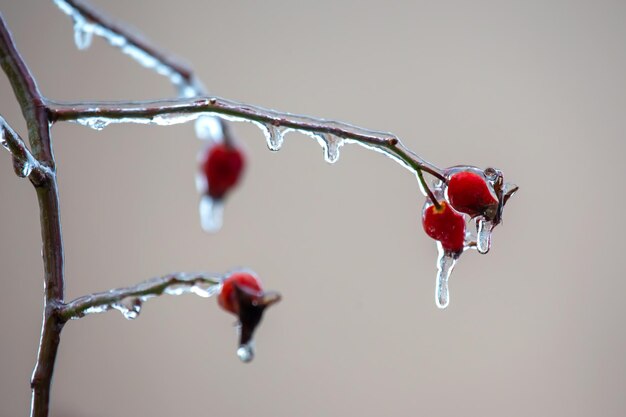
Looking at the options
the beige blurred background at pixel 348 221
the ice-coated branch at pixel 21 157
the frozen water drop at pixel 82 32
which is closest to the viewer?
the ice-coated branch at pixel 21 157

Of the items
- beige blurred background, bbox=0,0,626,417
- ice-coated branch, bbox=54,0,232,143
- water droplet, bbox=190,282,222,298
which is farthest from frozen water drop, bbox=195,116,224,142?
beige blurred background, bbox=0,0,626,417

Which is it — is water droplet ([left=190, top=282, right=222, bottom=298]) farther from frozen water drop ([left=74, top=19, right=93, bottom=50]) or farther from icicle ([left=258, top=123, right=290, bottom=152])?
frozen water drop ([left=74, top=19, right=93, bottom=50])

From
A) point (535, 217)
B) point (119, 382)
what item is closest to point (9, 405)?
point (119, 382)

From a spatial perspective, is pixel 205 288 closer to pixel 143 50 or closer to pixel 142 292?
pixel 142 292

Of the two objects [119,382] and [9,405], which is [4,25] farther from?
[9,405]

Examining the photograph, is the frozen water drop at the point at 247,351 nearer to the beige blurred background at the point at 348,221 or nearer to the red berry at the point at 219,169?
the red berry at the point at 219,169

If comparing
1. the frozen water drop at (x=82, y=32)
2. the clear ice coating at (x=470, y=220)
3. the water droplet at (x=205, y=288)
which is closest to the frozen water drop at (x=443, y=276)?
the clear ice coating at (x=470, y=220)

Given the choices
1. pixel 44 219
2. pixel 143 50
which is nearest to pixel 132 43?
pixel 143 50
